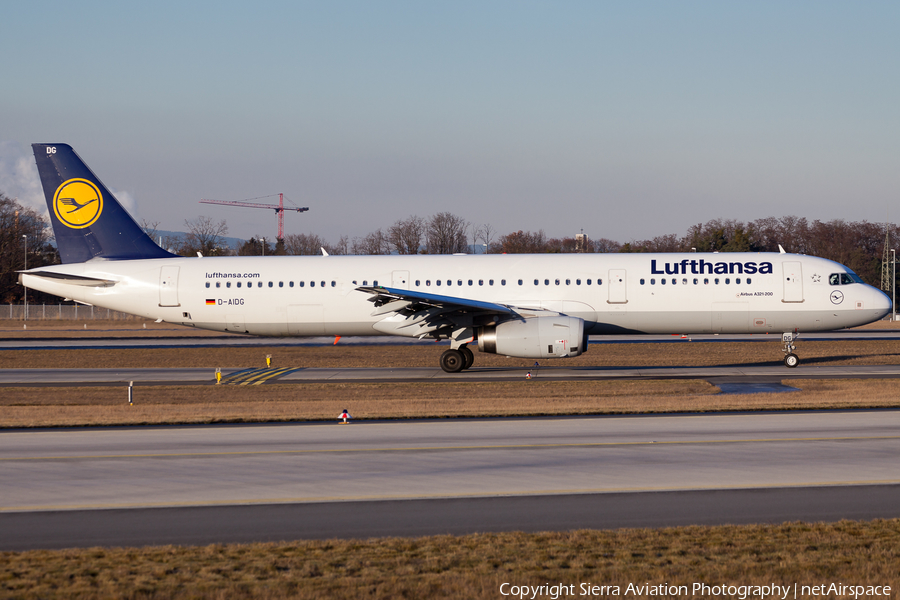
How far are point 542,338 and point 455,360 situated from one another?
156 inches

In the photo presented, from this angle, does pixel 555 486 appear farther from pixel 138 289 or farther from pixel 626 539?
pixel 138 289

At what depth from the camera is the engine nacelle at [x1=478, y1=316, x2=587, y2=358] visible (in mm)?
26203

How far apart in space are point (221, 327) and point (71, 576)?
78.4ft

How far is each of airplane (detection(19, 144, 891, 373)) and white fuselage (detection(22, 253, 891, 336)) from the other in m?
0.04

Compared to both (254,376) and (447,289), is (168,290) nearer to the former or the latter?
(254,376)

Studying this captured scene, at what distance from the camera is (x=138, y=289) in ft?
99.7

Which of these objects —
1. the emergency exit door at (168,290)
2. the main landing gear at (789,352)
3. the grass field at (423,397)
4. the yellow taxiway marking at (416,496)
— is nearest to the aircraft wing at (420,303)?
the grass field at (423,397)

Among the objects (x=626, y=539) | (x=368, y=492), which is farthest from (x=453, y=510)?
(x=626, y=539)

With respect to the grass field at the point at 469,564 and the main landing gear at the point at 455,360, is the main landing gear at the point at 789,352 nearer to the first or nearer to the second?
the main landing gear at the point at 455,360

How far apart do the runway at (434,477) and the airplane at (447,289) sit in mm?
10829

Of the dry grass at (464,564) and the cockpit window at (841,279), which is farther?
the cockpit window at (841,279)

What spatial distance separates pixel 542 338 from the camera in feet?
86.5
